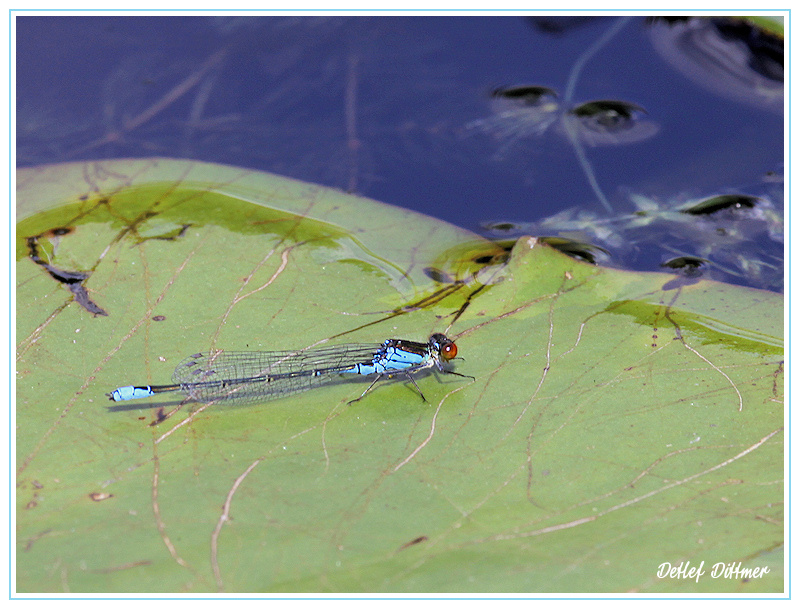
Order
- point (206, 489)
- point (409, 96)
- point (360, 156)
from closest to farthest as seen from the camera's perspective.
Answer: point (206, 489)
point (360, 156)
point (409, 96)

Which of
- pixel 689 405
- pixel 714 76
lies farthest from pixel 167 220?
pixel 714 76

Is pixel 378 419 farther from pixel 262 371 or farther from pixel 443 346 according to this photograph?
pixel 262 371

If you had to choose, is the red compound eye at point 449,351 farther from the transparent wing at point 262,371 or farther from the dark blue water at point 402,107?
the dark blue water at point 402,107

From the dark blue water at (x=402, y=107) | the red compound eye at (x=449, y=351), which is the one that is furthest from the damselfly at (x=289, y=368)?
the dark blue water at (x=402, y=107)

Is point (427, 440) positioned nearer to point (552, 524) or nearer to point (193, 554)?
point (552, 524)
